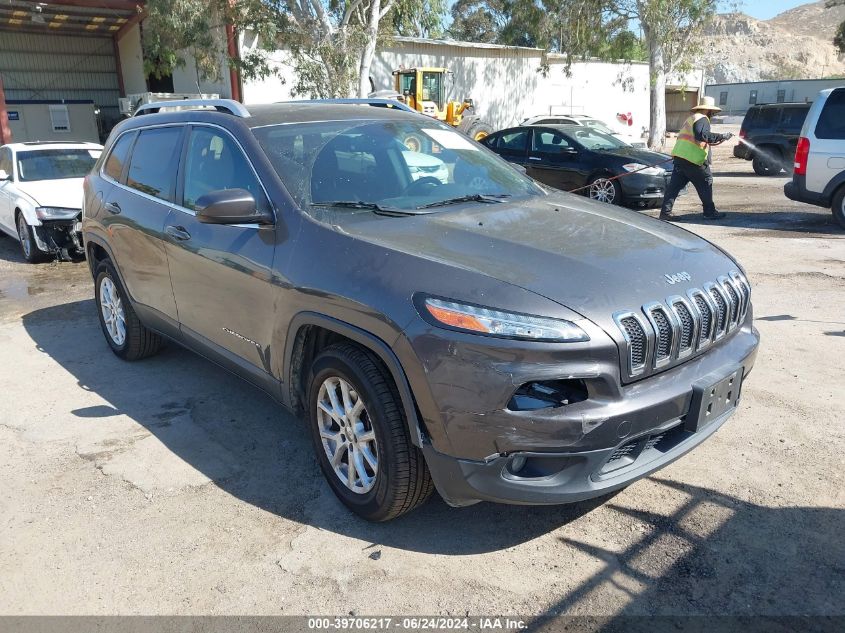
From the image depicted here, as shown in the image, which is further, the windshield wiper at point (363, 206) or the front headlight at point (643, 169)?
the front headlight at point (643, 169)

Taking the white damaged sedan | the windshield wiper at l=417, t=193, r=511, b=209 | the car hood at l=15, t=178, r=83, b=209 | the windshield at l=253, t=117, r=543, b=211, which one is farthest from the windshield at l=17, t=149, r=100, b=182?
the windshield wiper at l=417, t=193, r=511, b=209

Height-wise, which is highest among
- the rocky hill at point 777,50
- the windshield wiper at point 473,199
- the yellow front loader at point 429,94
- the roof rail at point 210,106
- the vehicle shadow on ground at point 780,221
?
the rocky hill at point 777,50

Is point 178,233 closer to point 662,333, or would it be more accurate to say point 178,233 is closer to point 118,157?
point 118,157

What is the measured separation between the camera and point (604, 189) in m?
11.8

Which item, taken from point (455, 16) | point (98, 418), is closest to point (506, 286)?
point (98, 418)

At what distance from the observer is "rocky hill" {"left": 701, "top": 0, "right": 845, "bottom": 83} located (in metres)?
95.9

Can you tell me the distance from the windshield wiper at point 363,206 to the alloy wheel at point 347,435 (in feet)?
2.87

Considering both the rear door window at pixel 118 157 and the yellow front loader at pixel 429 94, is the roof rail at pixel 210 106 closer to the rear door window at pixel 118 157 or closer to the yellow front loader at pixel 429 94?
the rear door window at pixel 118 157

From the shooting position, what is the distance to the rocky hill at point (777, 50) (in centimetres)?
9594

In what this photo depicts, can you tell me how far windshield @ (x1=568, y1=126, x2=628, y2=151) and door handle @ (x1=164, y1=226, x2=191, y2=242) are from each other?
9410mm

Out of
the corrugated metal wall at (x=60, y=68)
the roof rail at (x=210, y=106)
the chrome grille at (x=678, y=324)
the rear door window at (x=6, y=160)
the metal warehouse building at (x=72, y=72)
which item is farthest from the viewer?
the corrugated metal wall at (x=60, y=68)

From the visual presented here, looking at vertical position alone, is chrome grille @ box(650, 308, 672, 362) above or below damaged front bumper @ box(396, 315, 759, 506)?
above

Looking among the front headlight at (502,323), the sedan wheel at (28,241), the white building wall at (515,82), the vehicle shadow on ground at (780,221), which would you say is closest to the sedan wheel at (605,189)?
the vehicle shadow on ground at (780,221)

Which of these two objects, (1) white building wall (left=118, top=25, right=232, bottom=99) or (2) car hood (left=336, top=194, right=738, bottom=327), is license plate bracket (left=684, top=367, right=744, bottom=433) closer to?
(2) car hood (left=336, top=194, right=738, bottom=327)
